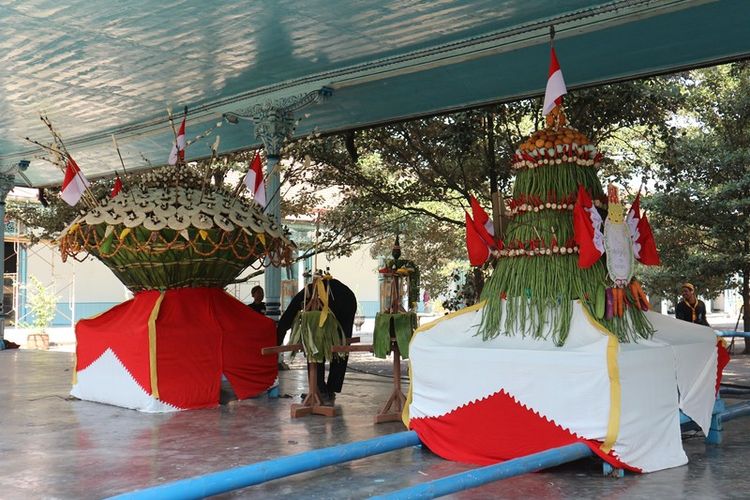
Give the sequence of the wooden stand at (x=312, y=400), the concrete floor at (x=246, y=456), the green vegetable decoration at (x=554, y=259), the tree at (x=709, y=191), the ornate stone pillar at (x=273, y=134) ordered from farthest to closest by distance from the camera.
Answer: the tree at (x=709, y=191)
the ornate stone pillar at (x=273, y=134)
the wooden stand at (x=312, y=400)
the green vegetable decoration at (x=554, y=259)
the concrete floor at (x=246, y=456)

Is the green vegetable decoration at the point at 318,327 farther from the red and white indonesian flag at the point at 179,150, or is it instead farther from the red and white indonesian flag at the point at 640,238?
the red and white indonesian flag at the point at 640,238

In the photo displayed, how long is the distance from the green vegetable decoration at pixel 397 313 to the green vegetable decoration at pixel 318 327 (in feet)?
2.09

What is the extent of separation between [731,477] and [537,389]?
1206 mm

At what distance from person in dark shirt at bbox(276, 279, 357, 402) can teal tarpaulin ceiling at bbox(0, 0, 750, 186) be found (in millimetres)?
2162

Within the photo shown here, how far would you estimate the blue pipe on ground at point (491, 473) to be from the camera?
3.27 meters

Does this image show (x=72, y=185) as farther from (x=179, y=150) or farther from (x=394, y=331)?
(x=394, y=331)

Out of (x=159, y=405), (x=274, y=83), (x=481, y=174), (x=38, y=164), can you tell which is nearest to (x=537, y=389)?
(x=159, y=405)

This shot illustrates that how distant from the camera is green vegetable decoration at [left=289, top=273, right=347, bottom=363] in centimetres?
752

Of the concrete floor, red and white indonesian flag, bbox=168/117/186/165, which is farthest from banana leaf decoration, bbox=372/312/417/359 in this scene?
red and white indonesian flag, bbox=168/117/186/165

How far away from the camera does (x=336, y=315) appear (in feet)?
26.1

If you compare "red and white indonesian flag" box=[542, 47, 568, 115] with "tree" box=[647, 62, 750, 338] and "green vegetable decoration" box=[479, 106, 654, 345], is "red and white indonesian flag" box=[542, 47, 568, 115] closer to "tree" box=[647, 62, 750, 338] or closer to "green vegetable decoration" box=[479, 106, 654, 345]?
"green vegetable decoration" box=[479, 106, 654, 345]

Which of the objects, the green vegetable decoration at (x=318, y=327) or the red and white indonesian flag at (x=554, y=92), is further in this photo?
the green vegetable decoration at (x=318, y=327)

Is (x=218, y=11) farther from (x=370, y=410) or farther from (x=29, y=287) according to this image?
(x=29, y=287)

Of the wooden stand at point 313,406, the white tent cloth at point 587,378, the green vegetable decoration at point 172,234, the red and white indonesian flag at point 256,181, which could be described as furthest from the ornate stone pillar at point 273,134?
the white tent cloth at point 587,378
